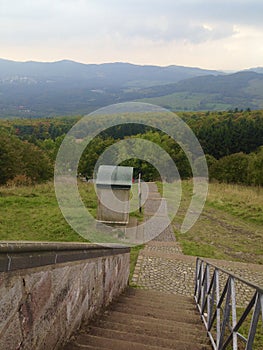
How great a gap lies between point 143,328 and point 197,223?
9580 mm

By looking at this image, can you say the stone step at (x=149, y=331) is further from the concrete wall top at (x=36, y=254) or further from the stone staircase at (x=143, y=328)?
the concrete wall top at (x=36, y=254)

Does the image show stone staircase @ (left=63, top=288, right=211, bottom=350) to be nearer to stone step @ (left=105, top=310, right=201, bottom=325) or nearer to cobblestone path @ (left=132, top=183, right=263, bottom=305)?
stone step @ (left=105, top=310, right=201, bottom=325)

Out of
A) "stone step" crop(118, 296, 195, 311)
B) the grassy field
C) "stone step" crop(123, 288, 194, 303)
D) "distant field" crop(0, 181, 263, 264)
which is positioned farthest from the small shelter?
"stone step" crop(118, 296, 195, 311)

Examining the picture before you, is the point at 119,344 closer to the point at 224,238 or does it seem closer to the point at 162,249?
the point at 162,249

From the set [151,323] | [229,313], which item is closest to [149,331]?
[151,323]

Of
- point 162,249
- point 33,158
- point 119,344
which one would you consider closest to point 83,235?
A: point 162,249

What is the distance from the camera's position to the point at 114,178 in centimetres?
929

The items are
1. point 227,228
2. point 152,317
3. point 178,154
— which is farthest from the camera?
point 178,154

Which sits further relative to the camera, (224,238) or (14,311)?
(224,238)

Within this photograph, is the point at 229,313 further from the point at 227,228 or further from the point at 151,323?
the point at 227,228

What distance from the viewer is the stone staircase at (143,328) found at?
285 centimetres

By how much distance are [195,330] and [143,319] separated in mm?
666

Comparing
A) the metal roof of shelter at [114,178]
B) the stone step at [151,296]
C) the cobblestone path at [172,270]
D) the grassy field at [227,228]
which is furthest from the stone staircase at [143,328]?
the grassy field at [227,228]

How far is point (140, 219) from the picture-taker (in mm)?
12266
